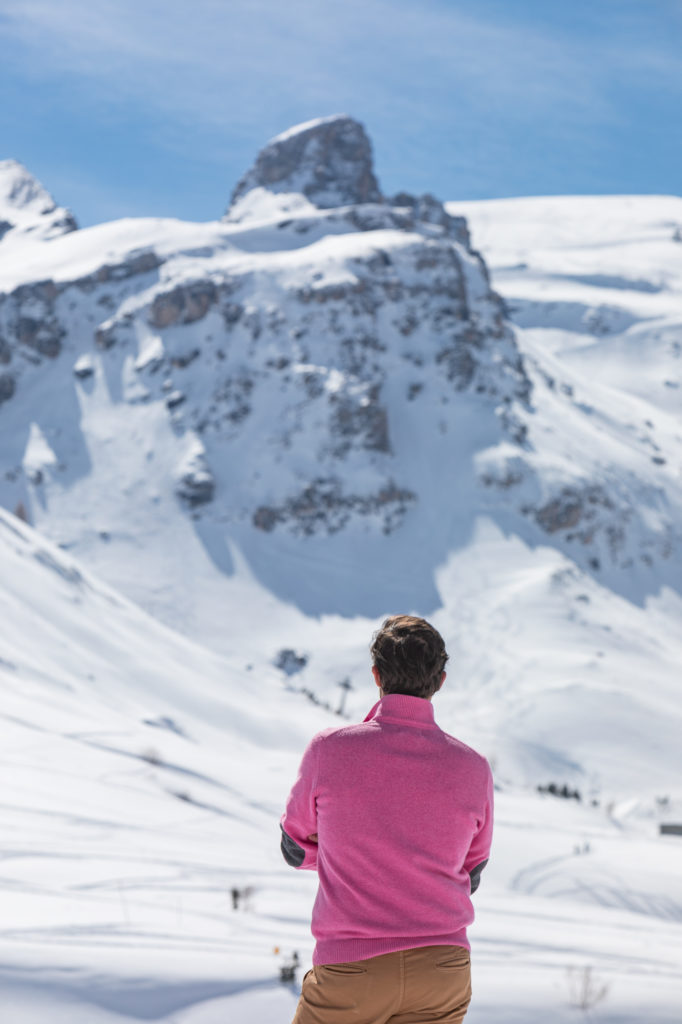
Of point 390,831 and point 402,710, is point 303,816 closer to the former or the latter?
point 390,831

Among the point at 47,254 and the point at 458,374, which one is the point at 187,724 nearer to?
the point at 458,374

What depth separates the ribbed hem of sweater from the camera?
2.69 meters

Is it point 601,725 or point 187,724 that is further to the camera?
point 601,725

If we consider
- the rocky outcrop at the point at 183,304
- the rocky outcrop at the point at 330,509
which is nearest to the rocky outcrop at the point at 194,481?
the rocky outcrop at the point at 330,509

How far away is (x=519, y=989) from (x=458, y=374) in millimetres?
90182

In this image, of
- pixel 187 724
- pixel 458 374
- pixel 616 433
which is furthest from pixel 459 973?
pixel 616 433

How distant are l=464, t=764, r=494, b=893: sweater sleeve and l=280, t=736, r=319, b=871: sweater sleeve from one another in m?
0.49

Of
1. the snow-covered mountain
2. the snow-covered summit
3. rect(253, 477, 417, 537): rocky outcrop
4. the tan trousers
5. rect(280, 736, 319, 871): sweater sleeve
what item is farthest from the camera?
the snow-covered summit

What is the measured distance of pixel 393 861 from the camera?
2.69 metres

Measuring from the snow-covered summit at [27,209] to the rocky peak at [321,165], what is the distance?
1049 inches

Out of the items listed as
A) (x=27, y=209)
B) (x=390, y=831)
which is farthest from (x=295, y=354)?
(x=390, y=831)

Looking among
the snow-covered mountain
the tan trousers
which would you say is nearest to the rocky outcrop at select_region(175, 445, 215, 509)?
the snow-covered mountain

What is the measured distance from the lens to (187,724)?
26.0m

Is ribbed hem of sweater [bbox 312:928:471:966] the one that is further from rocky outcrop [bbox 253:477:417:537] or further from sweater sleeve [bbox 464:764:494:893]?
rocky outcrop [bbox 253:477:417:537]
